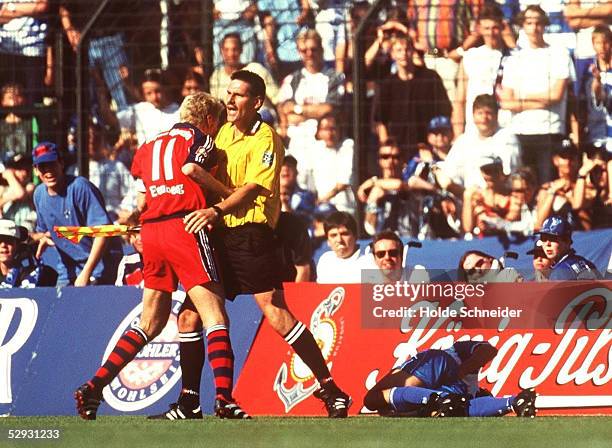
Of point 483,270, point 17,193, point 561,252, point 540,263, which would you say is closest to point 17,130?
point 17,193

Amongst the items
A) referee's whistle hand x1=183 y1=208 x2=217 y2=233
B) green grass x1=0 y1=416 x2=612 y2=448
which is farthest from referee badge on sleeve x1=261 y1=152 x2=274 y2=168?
green grass x1=0 y1=416 x2=612 y2=448

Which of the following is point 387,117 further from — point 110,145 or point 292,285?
point 292,285

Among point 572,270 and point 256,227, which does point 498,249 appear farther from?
point 256,227

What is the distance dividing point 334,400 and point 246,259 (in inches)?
36.4

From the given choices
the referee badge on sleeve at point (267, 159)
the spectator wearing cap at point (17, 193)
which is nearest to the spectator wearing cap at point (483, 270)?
the referee badge on sleeve at point (267, 159)

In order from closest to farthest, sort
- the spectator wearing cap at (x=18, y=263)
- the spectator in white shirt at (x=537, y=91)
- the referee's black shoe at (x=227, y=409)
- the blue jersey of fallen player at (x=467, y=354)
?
the referee's black shoe at (x=227, y=409) → the blue jersey of fallen player at (x=467, y=354) → the spectator wearing cap at (x=18, y=263) → the spectator in white shirt at (x=537, y=91)

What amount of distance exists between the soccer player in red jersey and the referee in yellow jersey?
209 mm

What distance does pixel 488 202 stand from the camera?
1159cm

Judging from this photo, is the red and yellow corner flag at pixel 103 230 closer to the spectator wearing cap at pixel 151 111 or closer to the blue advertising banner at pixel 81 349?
the blue advertising banner at pixel 81 349

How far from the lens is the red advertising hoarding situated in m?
8.16

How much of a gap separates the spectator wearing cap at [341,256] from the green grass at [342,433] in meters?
3.84

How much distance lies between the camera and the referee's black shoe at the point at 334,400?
743 centimetres

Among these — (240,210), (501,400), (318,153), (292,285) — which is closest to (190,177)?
(240,210)

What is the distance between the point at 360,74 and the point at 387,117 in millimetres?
454
